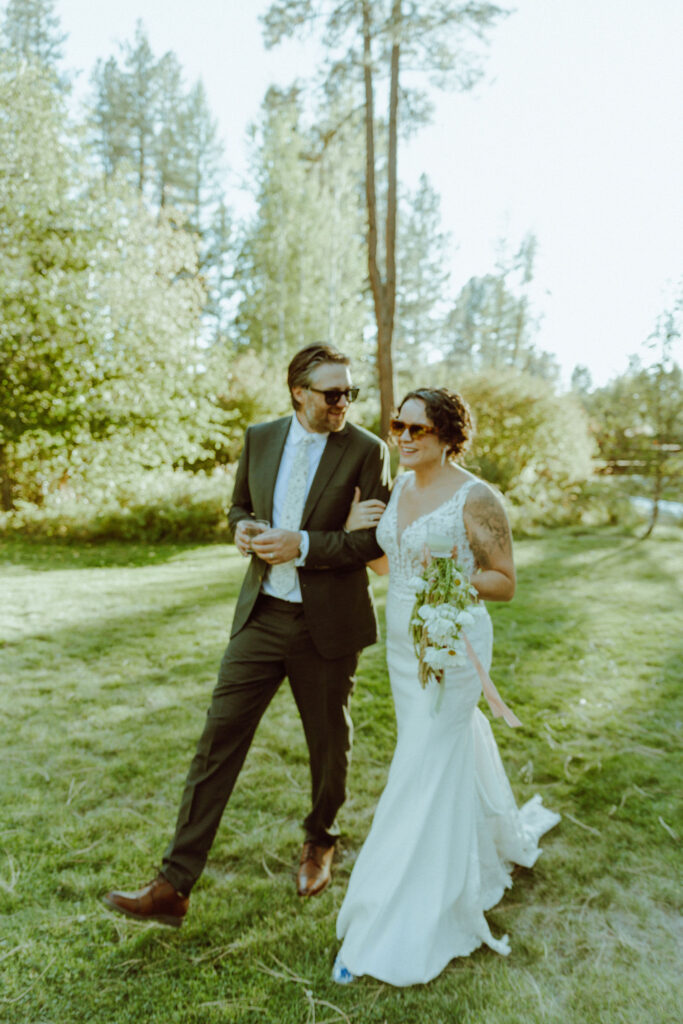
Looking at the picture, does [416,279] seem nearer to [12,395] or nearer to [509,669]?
[12,395]

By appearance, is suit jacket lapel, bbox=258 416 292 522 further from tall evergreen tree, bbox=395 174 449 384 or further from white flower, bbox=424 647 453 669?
tall evergreen tree, bbox=395 174 449 384

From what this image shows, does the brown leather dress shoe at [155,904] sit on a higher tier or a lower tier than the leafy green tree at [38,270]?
lower

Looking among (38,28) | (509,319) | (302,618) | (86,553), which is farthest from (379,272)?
(509,319)

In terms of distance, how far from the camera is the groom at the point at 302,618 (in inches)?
108

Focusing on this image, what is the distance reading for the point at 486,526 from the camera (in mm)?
2623

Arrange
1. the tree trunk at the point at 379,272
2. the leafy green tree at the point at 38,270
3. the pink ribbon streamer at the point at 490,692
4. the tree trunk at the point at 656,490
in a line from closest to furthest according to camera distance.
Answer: the pink ribbon streamer at the point at 490,692 < the leafy green tree at the point at 38,270 < the tree trunk at the point at 379,272 < the tree trunk at the point at 656,490

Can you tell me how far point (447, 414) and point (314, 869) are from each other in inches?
87.5

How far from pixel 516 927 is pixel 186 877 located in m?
1.44

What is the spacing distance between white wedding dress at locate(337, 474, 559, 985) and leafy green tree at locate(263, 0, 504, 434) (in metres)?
10.8

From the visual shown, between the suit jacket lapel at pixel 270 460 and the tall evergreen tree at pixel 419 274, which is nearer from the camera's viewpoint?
the suit jacket lapel at pixel 270 460

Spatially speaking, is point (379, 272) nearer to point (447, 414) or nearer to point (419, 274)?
point (447, 414)

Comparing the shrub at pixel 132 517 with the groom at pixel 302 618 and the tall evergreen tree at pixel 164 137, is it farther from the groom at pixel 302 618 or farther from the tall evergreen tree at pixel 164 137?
the tall evergreen tree at pixel 164 137

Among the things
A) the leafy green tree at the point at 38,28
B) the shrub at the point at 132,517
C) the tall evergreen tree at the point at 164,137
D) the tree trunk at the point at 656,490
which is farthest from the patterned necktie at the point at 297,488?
the leafy green tree at the point at 38,28

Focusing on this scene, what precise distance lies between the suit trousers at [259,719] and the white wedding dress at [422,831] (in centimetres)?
39
